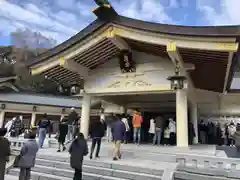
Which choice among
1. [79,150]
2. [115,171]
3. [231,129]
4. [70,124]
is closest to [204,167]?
[115,171]

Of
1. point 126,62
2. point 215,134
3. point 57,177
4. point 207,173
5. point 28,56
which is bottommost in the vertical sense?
point 57,177

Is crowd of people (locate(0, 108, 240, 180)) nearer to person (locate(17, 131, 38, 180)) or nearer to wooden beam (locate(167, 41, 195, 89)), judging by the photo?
person (locate(17, 131, 38, 180))

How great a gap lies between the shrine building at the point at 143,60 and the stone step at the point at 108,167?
293cm

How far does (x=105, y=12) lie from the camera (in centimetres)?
910

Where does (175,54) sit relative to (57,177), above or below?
above

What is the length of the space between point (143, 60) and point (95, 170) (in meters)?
5.55

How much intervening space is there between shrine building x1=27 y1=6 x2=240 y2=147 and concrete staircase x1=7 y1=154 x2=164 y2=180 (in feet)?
9.76

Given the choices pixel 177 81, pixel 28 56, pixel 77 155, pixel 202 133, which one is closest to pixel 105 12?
pixel 177 81

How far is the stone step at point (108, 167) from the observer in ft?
20.7

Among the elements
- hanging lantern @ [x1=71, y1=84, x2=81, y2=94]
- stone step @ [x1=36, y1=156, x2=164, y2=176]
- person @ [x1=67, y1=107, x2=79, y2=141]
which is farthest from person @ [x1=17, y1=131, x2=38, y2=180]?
hanging lantern @ [x1=71, y1=84, x2=81, y2=94]

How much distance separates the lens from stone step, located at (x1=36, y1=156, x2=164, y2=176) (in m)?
6.32

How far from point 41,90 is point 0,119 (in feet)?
47.1

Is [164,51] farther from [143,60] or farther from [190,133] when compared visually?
[190,133]

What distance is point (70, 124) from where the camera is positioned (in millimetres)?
11070
